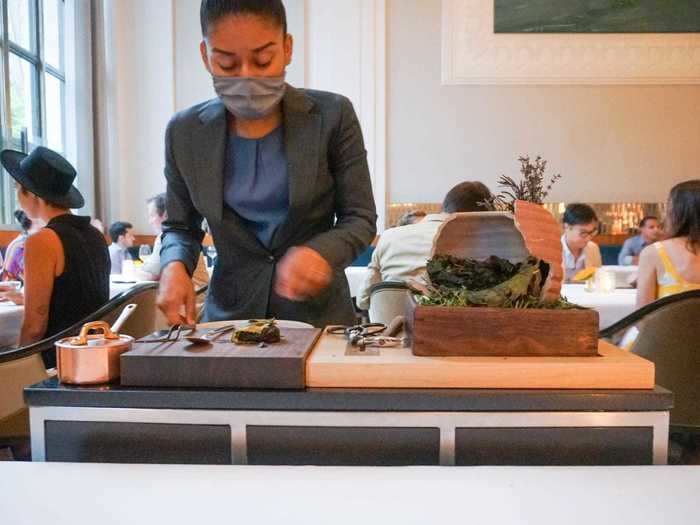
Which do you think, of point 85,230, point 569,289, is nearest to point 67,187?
point 85,230

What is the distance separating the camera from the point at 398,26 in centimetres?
682

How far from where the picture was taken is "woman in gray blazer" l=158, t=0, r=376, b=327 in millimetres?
1214

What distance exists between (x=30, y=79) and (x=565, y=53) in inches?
215

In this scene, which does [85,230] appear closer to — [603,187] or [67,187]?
[67,187]

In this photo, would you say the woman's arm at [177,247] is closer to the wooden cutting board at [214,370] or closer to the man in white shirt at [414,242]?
the wooden cutting board at [214,370]

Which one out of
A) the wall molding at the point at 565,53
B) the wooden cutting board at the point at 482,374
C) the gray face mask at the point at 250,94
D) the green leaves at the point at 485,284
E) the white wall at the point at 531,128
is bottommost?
the wooden cutting board at the point at 482,374

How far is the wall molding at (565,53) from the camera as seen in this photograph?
671 centimetres

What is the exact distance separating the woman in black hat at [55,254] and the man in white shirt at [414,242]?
4.33 feet

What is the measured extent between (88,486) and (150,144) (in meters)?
6.69

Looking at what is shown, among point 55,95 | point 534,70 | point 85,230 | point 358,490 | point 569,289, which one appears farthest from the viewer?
point 534,70

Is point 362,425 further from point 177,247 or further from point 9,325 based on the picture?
point 9,325

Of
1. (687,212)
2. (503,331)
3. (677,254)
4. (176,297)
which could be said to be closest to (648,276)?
(677,254)

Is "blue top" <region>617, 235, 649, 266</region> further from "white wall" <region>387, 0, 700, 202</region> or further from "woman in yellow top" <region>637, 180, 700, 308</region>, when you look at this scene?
"woman in yellow top" <region>637, 180, 700, 308</region>

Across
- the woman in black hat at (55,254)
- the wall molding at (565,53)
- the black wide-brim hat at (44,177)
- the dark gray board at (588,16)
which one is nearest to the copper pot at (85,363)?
the woman in black hat at (55,254)
